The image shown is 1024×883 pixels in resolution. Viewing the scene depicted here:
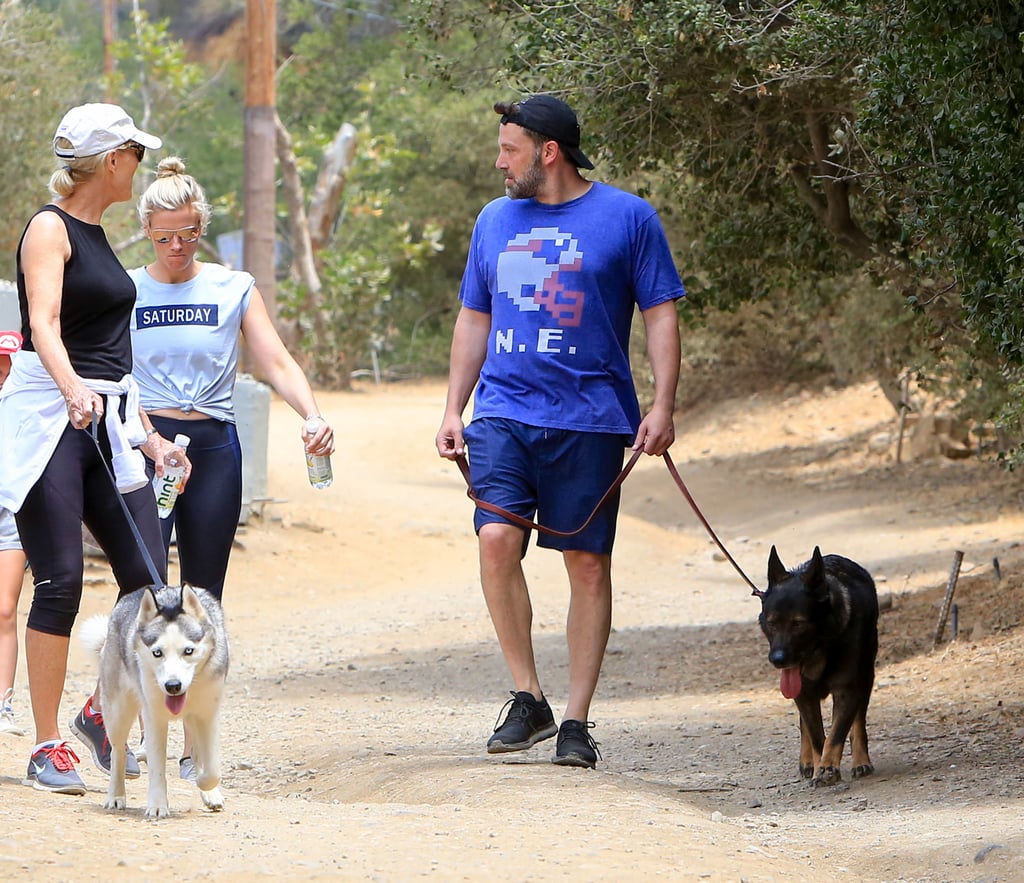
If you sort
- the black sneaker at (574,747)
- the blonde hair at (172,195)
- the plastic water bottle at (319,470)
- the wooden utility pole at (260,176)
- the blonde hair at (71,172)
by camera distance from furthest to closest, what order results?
the wooden utility pole at (260,176) → the black sneaker at (574,747) → the blonde hair at (172,195) → the plastic water bottle at (319,470) → the blonde hair at (71,172)

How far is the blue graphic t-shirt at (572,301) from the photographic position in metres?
5.88

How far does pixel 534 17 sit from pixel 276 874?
20.8ft

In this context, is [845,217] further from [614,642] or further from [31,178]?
[31,178]

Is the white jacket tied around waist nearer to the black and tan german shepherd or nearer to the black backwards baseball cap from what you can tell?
the black backwards baseball cap

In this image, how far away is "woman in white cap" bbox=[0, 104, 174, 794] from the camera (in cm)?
517

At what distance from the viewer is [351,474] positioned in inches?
834

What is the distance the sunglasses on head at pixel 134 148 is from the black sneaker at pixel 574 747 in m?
2.62

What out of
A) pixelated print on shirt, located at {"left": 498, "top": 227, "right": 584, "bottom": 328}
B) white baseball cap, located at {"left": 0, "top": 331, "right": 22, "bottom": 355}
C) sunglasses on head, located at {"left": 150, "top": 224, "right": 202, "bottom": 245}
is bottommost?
white baseball cap, located at {"left": 0, "top": 331, "right": 22, "bottom": 355}

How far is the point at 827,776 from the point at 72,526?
327 cm

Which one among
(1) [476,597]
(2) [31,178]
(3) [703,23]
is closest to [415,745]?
(3) [703,23]

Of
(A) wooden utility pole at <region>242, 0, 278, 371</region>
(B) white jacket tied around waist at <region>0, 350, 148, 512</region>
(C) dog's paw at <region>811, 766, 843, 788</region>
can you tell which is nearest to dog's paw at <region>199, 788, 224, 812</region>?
(B) white jacket tied around waist at <region>0, 350, 148, 512</region>

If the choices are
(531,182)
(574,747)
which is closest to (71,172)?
(531,182)

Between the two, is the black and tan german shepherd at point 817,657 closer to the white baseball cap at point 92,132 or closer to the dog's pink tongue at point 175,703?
the dog's pink tongue at point 175,703

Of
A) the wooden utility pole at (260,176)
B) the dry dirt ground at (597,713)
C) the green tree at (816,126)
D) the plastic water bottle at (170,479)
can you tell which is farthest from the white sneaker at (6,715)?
the wooden utility pole at (260,176)
